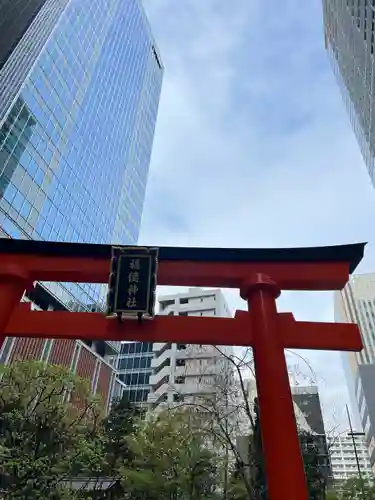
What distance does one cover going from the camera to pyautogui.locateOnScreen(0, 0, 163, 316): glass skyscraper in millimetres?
A: 30281

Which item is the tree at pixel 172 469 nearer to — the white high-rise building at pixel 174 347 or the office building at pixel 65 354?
the office building at pixel 65 354

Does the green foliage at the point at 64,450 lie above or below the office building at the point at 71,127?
below

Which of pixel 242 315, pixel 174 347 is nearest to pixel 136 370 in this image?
pixel 174 347

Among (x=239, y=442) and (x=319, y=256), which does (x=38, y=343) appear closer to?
(x=239, y=442)

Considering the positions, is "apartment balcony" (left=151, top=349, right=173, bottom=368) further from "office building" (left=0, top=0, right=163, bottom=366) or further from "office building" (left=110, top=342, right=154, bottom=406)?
"office building" (left=0, top=0, right=163, bottom=366)

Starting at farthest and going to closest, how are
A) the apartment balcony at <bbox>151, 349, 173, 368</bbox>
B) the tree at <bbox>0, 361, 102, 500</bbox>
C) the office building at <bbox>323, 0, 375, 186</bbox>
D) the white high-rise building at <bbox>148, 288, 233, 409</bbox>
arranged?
the apartment balcony at <bbox>151, 349, 173, 368</bbox> < the white high-rise building at <bbox>148, 288, 233, 409</bbox> < the office building at <bbox>323, 0, 375, 186</bbox> < the tree at <bbox>0, 361, 102, 500</bbox>

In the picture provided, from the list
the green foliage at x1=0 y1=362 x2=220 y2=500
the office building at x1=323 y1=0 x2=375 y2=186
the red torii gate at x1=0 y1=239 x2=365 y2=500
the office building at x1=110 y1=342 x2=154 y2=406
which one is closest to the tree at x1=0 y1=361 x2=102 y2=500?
the green foliage at x1=0 y1=362 x2=220 y2=500

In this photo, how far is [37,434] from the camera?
1128 cm

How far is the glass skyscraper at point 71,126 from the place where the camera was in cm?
3028

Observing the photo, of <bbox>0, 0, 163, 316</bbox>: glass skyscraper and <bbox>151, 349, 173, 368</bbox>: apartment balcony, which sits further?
<bbox>151, 349, 173, 368</bbox>: apartment balcony

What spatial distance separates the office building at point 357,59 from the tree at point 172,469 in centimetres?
3252

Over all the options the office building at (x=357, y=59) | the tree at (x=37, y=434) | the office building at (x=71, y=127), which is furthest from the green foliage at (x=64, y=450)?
the office building at (x=357, y=59)

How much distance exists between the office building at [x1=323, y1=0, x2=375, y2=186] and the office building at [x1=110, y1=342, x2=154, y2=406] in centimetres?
3562

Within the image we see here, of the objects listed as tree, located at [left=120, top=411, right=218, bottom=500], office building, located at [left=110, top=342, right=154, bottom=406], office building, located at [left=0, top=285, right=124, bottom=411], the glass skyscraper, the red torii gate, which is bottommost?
tree, located at [left=120, top=411, right=218, bottom=500]
